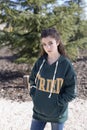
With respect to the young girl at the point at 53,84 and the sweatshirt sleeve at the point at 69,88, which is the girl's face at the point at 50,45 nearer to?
the young girl at the point at 53,84

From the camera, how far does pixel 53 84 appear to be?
3566 millimetres

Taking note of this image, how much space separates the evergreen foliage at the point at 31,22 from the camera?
8.48 m

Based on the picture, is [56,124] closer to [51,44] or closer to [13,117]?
[51,44]

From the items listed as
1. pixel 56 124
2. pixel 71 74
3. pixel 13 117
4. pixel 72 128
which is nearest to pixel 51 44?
pixel 71 74

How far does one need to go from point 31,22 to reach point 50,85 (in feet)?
16.8

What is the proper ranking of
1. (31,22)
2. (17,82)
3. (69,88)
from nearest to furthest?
(69,88), (31,22), (17,82)

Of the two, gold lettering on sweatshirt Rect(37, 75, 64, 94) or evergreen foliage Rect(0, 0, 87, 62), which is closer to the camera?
gold lettering on sweatshirt Rect(37, 75, 64, 94)

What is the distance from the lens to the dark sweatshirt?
11.6ft

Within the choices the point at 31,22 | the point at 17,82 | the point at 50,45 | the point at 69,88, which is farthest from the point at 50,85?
the point at 17,82

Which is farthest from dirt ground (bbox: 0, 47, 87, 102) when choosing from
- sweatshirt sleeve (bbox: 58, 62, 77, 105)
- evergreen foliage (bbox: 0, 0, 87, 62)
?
sweatshirt sleeve (bbox: 58, 62, 77, 105)

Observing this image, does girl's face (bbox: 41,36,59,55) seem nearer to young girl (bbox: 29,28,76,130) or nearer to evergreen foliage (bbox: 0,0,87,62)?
young girl (bbox: 29,28,76,130)

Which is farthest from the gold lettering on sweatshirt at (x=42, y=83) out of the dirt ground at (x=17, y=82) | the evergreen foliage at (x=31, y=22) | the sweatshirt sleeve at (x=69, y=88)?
the evergreen foliage at (x=31, y=22)

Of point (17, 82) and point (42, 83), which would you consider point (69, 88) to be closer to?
point (42, 83)

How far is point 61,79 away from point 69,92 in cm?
16
